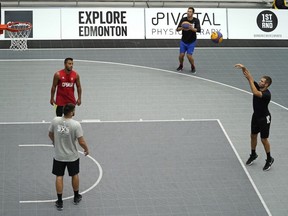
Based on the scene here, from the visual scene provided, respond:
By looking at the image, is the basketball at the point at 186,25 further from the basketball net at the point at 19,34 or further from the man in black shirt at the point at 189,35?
the basketball net at the point at 19,34

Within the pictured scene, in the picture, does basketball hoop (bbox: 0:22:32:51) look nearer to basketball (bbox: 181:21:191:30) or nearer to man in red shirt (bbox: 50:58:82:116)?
basketball (bbox: 181:21:191:30)

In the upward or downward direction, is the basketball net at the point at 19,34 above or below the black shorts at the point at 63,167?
above

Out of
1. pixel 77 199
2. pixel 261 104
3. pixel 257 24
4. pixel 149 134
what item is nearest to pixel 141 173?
pixel 77 199

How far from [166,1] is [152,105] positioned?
28.7 feet

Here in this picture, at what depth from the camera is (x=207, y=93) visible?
20.3 m

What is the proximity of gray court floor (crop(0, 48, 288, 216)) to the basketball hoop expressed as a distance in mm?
431

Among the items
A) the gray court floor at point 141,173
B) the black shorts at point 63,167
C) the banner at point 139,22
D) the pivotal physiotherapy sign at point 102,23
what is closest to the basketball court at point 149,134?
the gray court floor at point 141,173

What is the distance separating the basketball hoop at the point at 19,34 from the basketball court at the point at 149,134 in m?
0.27

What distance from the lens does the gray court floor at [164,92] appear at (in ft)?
55.6

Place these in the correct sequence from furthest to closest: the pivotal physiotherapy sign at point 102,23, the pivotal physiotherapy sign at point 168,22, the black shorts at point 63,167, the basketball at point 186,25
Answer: the pivotal physiotherapy sign at point 168,22 → the pivotal physiotherapy sign at point 102,23 → the basketball at point 186,25 → the black shorts at point 63,167

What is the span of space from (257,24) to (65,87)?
1006 cm

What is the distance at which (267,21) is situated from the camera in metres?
24.7

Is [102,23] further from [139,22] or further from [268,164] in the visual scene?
[268,164]

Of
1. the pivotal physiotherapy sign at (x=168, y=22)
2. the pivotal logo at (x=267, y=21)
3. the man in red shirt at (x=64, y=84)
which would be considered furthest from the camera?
the pivotal logo at (x=267, y=21)
